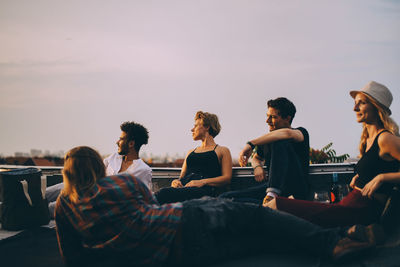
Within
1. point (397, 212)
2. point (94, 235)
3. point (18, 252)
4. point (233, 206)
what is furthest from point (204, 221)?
point (18, 252)

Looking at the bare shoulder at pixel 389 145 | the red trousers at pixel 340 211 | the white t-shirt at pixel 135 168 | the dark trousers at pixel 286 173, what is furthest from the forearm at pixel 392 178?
the white t-shirt at pixel 135 168

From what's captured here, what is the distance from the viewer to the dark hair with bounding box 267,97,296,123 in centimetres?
419

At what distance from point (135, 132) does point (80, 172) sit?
1.76m

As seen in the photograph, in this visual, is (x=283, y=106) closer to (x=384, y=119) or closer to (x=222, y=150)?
(x=222, y=150)

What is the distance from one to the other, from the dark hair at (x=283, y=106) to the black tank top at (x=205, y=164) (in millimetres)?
849

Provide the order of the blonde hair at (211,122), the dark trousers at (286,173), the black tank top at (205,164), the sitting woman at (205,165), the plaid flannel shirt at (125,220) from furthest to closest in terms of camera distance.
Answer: the blonde hair at (211,122) < the black tank top at (205,164) < the sitting woman at (205,165) < the dark trousers at (286,173) < the plaid flannel shirt at (125,220)

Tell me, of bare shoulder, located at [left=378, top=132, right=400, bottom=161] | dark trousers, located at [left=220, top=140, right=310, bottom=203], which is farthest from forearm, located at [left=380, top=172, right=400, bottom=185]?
dark trousers, located at [left=220, top=140, right=310, bottom=203]

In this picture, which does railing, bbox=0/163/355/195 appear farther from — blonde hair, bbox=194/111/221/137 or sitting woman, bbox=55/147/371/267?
sitting woman, bbox=55/147/371/267

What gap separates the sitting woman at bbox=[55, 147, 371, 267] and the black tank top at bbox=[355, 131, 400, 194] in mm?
467

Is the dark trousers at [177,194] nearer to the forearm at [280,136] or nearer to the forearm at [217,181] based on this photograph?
the forearm at [217,181]

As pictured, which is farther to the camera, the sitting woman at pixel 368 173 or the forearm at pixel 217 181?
the forearm at pixel 217 181

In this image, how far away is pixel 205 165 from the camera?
4617 millimetres

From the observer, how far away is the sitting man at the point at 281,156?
3789 mm

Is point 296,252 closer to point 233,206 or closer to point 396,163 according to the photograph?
point 233,206
